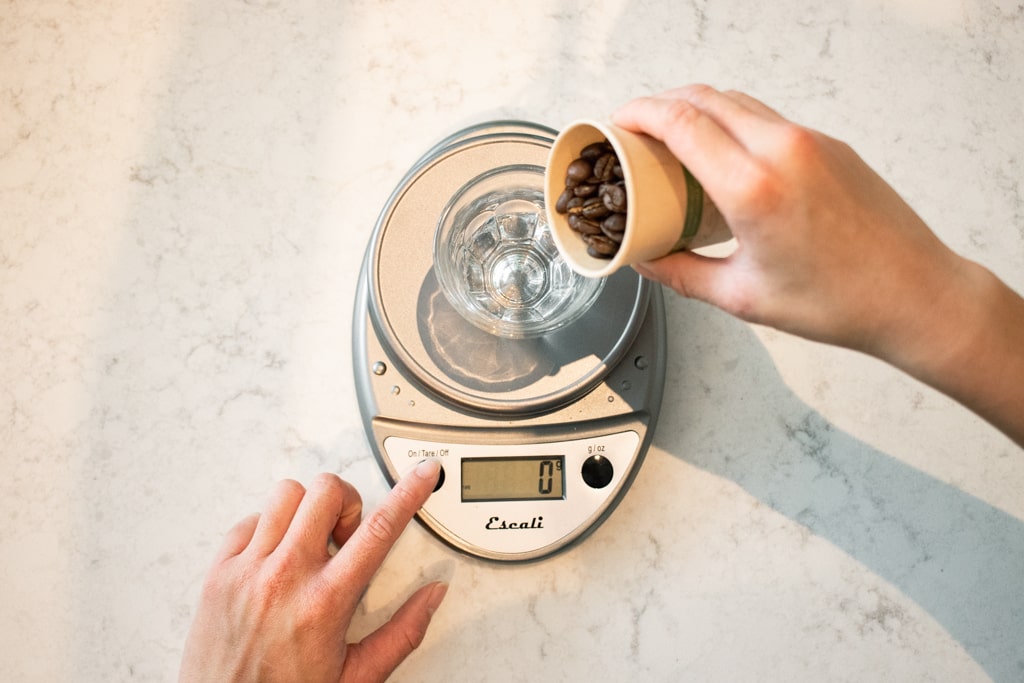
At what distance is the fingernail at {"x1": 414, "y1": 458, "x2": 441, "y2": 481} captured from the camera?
3.89 feet

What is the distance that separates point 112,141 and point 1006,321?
1.49m

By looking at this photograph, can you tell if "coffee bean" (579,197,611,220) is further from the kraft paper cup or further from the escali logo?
the escali logo

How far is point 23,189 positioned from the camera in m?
1.40

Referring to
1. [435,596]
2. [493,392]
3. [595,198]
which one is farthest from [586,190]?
[435,596]

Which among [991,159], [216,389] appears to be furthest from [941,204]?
[216,389]

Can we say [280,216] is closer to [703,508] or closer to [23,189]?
[23,189]

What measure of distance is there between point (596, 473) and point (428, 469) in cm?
27

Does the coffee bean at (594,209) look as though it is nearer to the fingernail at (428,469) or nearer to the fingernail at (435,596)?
the fingernail at (428,469)

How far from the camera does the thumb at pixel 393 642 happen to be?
1.19m

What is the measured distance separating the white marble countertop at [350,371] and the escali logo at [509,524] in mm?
128

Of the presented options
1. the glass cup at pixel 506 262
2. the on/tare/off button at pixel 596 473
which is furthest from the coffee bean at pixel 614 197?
the on/tare/off button at pixel 596 473

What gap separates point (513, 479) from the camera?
1.22m

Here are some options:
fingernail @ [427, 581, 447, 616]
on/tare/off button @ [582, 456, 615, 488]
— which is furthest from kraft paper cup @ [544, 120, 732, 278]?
fingernail @ [427, 581, 447, 616]

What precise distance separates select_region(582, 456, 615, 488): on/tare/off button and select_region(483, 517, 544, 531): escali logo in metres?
0.10
